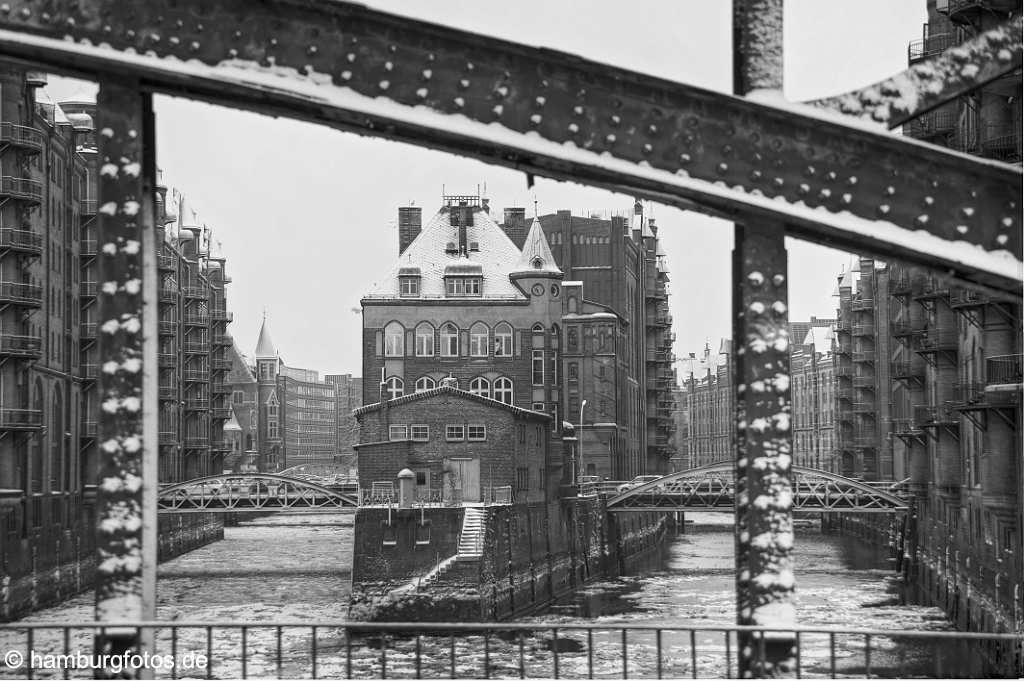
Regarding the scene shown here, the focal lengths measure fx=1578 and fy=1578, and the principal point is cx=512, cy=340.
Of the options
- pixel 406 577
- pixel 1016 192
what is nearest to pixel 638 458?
pixel 406 577

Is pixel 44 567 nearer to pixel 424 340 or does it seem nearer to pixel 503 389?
pixel 424 340

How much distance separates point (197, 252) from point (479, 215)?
690 inches

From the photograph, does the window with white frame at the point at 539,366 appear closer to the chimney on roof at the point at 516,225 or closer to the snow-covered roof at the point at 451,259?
the snow-covered roof at the point at 451,259

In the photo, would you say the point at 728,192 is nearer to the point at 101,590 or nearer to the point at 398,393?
the point at 101,590

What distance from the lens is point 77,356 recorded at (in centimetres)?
5225

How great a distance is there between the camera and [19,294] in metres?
42.8

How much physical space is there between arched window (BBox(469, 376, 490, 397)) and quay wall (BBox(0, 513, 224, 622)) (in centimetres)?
1777

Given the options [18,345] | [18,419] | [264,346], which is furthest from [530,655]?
[264,346]

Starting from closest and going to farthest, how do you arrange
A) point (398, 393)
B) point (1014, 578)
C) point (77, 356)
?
point (1014, 578) → point (77, 356) → point (398, 393)

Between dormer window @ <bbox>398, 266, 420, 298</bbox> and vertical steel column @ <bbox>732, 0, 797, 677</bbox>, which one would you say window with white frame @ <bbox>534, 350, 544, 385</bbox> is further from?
vertical steel column @ <bbox>732, 0, 797, 677</bbox>

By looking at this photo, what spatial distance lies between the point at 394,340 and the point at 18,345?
2321cm

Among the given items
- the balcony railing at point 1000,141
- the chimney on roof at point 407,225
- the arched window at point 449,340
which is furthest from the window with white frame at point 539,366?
the balcony railing at point 1000,141

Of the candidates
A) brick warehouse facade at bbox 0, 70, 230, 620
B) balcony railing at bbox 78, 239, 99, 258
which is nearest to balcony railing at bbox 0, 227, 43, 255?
brick warehouse facade at bbox 0, 70, 230, 620

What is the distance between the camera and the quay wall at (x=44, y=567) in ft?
132
